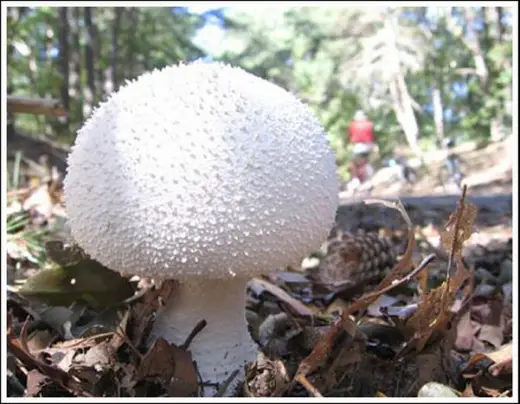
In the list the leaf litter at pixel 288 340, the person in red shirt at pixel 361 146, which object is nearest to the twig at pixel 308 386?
the leaf litter at pixel 288 340

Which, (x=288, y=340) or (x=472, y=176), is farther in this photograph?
(x=472, y=176)

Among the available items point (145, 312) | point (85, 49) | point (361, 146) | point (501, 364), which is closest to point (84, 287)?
point (145, 312)

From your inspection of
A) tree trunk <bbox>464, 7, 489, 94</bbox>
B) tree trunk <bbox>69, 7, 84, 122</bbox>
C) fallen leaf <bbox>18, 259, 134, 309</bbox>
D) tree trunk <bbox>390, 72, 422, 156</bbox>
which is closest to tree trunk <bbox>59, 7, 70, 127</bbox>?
tree trunk <bbox>69, 7, 84, 122</bbox>

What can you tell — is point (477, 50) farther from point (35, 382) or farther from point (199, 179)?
point (35, 382)

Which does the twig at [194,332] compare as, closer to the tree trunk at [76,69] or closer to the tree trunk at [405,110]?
the tree trunk at [76,69]

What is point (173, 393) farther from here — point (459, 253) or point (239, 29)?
point (239, 29)

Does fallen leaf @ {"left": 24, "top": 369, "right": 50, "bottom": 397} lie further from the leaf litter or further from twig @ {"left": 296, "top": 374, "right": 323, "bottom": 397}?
twig @ {"left": 296, "top": 374, "right": 323, "bottom": 397}
